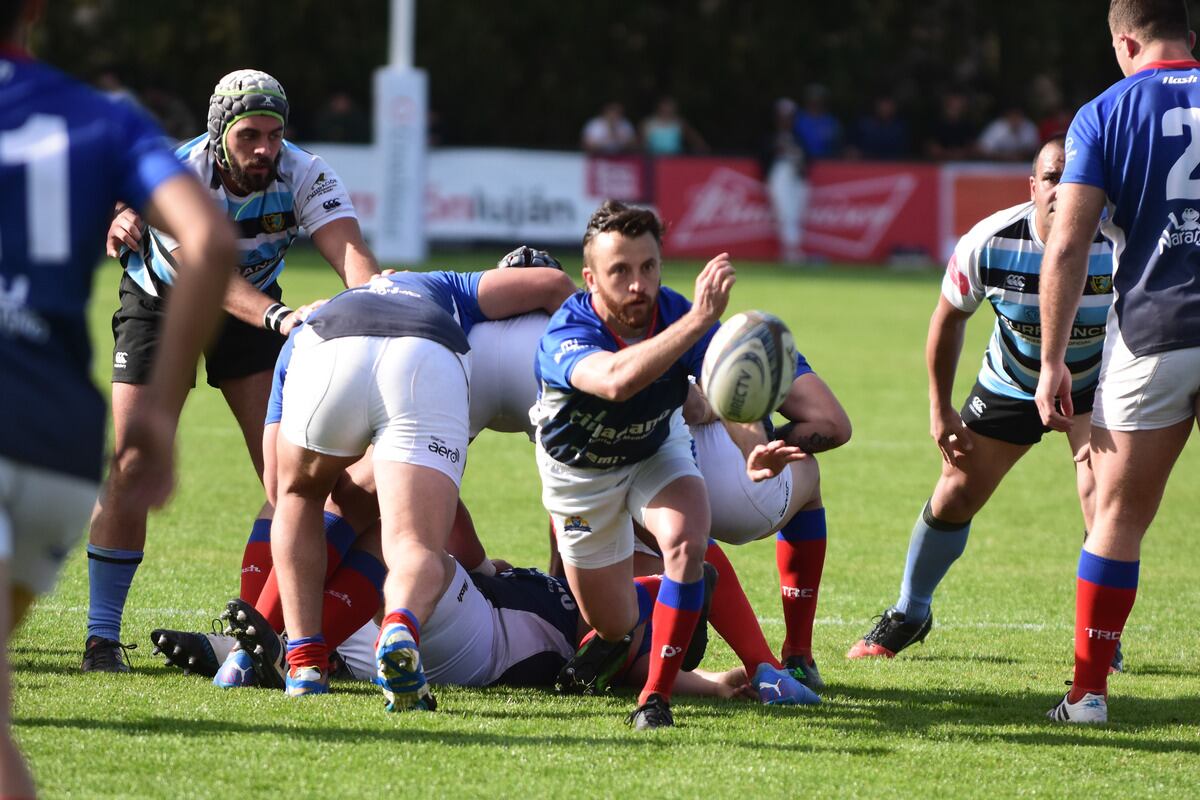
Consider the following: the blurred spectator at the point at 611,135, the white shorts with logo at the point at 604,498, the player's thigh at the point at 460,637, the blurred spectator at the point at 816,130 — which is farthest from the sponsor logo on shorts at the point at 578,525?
the blurred spectator at the point at 816,130

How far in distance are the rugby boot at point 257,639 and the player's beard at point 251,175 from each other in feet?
5.06

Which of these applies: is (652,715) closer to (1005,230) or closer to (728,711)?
(728,711)

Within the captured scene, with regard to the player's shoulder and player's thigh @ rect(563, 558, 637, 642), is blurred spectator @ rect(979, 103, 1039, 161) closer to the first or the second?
the player's shoulder

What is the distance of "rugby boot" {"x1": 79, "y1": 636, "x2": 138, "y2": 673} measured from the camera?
5172 millimetres

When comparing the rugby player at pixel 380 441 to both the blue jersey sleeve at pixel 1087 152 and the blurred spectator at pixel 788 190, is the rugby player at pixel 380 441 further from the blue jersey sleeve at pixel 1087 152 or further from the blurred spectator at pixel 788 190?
the blurred spectator at pixel 788 190

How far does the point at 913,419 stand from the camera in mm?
11594

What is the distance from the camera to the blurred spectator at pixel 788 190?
22.7m

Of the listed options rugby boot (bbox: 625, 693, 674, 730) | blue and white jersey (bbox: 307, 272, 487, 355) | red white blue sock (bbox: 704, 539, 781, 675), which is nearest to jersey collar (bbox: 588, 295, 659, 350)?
blue and white jersey (bbox: 307, 272, 487, 355)

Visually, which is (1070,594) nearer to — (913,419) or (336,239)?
(336,239)

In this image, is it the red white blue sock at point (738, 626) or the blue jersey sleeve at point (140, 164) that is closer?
the blue jersey sleeve at point (140, 164)

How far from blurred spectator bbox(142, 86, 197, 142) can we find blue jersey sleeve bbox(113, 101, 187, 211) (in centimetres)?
2106

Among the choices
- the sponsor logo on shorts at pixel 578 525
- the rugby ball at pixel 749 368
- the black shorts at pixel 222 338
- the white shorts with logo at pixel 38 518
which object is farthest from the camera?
the black shorts at pixel 222 338

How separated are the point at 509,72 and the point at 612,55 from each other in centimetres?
211

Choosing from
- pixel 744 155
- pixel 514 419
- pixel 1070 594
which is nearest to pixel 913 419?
pixel 1070 594
